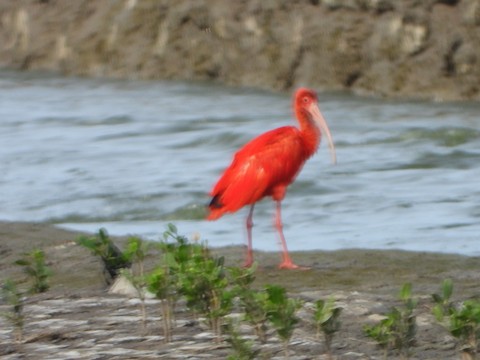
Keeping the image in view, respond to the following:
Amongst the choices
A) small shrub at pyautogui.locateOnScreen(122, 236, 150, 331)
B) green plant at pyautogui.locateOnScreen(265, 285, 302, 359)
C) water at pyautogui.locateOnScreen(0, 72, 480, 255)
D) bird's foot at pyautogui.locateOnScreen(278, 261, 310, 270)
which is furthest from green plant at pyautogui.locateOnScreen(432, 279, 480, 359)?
water at pyautogui.locateOnScreen(0, 72, 480, 255)

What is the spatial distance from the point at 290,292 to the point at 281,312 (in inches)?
74.7

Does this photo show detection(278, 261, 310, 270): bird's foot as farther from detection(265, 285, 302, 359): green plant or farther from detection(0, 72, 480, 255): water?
detection(265, 285, 302, 359): green plant

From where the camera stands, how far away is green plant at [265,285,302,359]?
4.59 meters

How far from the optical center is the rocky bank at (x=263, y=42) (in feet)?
49.5

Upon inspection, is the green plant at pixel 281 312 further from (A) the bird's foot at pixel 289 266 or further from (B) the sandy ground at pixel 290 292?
(A) the bird's foot at pixel 289 266

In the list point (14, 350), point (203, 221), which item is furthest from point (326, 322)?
point (203, 221)

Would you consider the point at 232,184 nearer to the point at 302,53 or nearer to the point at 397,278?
the point at 397,278

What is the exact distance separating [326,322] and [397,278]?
2.68 meters

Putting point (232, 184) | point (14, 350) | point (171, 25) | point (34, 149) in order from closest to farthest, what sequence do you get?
point (14, 350) < point (232, 184) < point (34, 149) < point (171, 25)

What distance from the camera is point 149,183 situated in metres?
11.4

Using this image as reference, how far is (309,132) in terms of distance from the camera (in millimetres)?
Answer: 8664

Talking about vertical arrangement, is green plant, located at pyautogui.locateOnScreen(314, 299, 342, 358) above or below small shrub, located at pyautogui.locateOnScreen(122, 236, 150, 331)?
below

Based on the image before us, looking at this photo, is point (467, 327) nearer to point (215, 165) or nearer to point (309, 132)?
point (309, 132)

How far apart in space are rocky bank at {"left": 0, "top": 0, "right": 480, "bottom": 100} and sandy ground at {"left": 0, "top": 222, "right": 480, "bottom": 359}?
6.87m
